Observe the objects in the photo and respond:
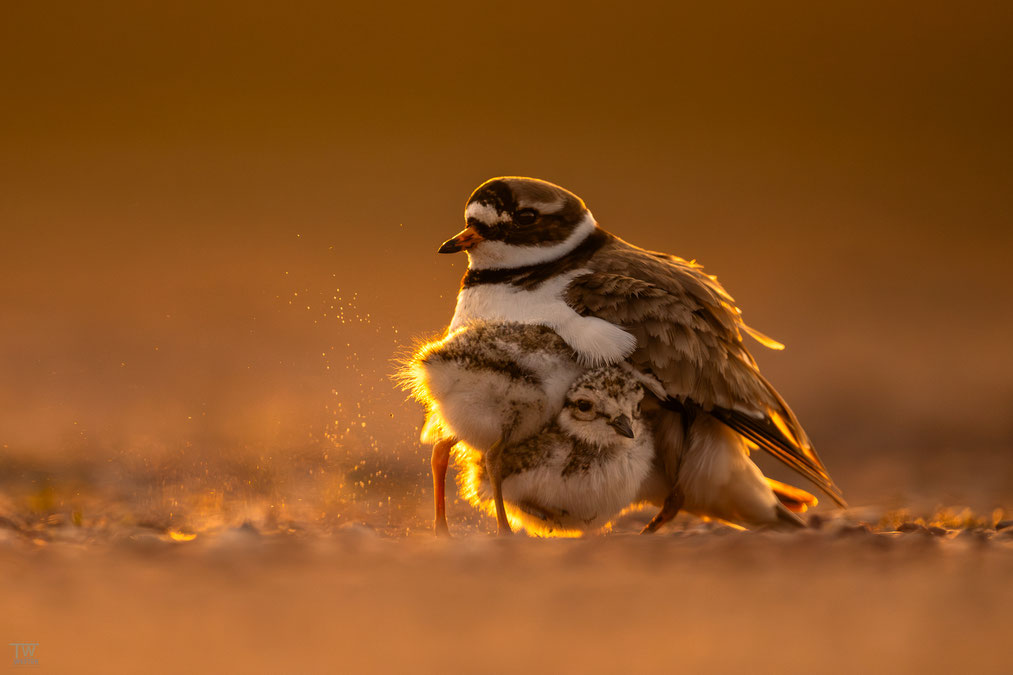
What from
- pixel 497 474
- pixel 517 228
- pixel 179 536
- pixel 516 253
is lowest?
pixel 179 536

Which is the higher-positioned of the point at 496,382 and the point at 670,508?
the point at 496,382

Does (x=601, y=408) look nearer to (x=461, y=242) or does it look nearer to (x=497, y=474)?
(x=497, y=474)

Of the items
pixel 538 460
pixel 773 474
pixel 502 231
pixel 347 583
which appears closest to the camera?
pixel 347 583

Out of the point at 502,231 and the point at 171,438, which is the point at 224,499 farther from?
the point at 502,231

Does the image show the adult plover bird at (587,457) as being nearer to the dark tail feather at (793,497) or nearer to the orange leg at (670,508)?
the orange leg at (670,508)

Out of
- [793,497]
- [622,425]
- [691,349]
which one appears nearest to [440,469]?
[622,425]

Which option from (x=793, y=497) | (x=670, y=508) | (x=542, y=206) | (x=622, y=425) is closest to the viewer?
(x=622, y=425)

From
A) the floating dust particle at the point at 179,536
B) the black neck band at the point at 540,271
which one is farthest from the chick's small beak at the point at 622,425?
the floating dust particle at the point at 179,536

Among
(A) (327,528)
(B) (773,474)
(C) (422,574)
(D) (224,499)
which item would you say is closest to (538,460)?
(C) (422,574)
